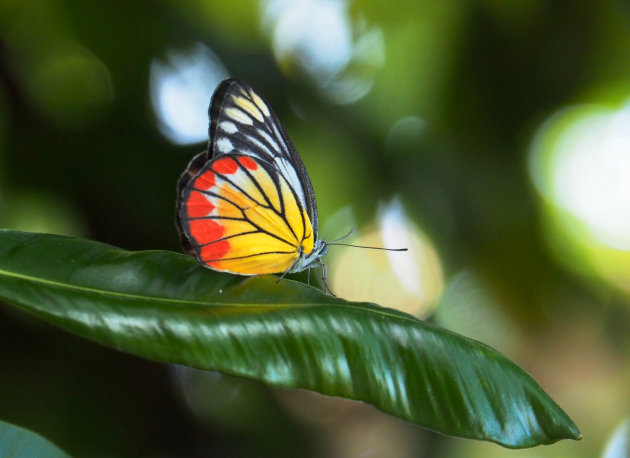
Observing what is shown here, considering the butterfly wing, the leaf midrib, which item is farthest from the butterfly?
the leaf midrib

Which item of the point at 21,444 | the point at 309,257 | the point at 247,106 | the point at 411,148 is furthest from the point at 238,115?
the point at 411,148

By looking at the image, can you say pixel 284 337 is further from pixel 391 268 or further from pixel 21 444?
pixel 391 268

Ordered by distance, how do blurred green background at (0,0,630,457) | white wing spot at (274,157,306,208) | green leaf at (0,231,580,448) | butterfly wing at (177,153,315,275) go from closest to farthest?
green leaf at (0,231,580,448) < butterfly wing at (177,153,315,275) < white wing spot at (274,157,306,208) < blurred green background at (0,0,630,457)

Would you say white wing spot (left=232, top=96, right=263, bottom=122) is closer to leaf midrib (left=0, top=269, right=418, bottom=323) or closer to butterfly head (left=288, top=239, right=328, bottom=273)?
butterfly head (left=288, top=239, right=328, bottom=273)

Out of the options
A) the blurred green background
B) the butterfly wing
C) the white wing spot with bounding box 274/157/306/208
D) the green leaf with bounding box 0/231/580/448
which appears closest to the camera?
the green leaf with bounding box 0/231/580/448

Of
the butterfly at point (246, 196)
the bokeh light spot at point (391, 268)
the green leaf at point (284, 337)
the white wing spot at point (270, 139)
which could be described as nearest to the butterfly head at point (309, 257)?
the butterfly at point (246, 196)

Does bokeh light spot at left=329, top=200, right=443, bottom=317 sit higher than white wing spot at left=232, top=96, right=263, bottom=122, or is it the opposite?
white wing spot at left=232, top=96, right=263, bottom=122

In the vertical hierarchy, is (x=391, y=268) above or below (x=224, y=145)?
below

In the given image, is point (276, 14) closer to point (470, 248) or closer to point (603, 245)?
point (470, 248)
